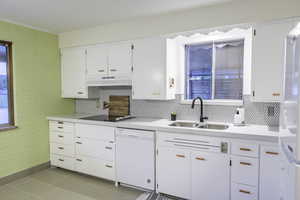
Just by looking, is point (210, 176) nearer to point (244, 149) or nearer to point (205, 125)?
point (244, 149)

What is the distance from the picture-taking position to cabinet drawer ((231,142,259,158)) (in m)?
2.01

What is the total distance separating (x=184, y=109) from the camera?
2994 millimetres

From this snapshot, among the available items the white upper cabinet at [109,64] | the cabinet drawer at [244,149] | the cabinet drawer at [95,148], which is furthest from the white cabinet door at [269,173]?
the white upper cabinet at [109,64]

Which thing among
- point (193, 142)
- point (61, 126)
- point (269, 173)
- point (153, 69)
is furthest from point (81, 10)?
point (269, 173)

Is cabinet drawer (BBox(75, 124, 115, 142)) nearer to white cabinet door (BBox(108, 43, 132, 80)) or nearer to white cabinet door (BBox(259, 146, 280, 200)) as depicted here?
white cabinet door (BBox(108, 43, 132, 80))

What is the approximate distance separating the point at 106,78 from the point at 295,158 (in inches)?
105

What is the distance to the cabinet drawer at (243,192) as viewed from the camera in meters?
2.03

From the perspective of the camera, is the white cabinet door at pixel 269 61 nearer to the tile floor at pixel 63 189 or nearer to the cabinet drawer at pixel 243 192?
the cabinet drawer at pixel 243 192

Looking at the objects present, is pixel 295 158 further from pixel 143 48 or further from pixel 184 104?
pixel 143 48

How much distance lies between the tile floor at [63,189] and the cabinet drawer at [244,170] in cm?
127

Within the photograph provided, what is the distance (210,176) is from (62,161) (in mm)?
2416

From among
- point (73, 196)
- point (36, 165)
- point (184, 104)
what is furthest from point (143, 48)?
point (36, 165)

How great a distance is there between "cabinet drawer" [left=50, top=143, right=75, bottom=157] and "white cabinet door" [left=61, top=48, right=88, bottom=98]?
34.4 inches

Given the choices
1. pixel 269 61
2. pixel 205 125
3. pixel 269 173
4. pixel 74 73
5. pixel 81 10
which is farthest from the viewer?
pixel 74 73
